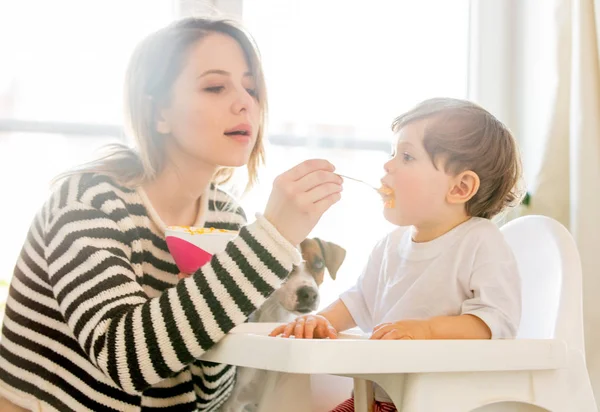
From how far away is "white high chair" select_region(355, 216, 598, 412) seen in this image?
82cm

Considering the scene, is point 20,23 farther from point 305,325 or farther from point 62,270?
point 305,325

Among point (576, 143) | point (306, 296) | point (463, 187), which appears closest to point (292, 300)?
point (306, 296)

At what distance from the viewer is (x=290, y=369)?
716 mm

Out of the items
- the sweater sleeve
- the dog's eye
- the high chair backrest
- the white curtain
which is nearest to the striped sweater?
the sweater sleeve

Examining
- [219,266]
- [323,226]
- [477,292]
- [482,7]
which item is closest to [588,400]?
[477,292]

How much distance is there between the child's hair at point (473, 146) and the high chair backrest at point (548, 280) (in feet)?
0.40

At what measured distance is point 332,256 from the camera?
1.58 m

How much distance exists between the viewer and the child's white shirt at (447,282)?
3.39 feet

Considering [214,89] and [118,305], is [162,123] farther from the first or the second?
[118,305]

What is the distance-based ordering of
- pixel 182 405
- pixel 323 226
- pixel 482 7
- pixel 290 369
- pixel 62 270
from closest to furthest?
pixel 290 369 → pixel 62 270 → pixel 182 405 → pixel 323 226 → pixel 482 7

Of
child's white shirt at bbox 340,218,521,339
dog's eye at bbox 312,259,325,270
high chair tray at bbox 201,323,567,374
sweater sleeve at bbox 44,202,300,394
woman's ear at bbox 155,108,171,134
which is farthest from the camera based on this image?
dog's eye at bbox 312,259,325,270

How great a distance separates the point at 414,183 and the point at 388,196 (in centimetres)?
5

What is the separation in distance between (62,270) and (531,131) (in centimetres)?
140

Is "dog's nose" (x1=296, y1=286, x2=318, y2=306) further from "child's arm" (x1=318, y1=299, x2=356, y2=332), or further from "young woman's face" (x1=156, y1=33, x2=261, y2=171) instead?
"young woman's face" (x1=156, y1=33, x2=261, y2=171)
